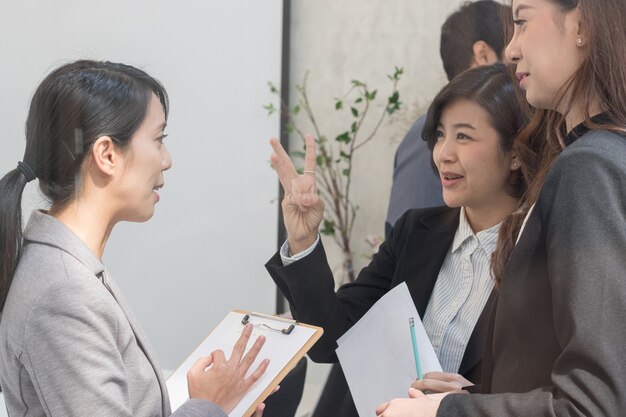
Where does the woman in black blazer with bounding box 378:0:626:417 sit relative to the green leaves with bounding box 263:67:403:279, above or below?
above

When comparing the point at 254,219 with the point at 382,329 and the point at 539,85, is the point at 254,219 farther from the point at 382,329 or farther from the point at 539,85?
the point at 539,85

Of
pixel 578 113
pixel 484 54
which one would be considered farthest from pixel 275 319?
pixel 484 54

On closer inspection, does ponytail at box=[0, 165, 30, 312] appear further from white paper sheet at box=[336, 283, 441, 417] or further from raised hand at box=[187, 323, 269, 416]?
white paper sheet at box=[336, 283, 441, 417]

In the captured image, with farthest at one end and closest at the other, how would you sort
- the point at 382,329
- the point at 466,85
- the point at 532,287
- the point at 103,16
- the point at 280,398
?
the point at 103,16
the point at 280,398
the point at 466,85
the point at 382,329
the point at 532,287

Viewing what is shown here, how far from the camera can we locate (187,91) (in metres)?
3.41

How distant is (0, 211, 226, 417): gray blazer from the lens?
123 centimetres

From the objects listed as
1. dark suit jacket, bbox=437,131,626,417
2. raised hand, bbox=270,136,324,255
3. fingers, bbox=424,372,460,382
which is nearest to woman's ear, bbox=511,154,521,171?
raised hand, bbox=270,136,324,255

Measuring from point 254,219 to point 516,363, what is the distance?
2.61 meters

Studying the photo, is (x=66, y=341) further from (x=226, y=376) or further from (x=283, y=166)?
(x=283, y=166)

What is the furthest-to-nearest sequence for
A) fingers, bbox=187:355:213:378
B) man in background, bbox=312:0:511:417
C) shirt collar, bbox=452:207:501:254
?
1. man in background, bbox=312:0:511:417
2. shirt collar, bbox=452:207:501:254
3. fingers, bbox=187:355:213:378

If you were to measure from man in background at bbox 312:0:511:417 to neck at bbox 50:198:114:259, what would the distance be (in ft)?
4.42

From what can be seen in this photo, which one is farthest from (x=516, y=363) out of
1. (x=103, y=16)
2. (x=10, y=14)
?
(x=103, y=16)

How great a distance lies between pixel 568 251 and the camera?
1.08 m

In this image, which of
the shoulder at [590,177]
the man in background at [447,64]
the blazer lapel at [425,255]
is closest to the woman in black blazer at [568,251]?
the shoulder at [590,177]
